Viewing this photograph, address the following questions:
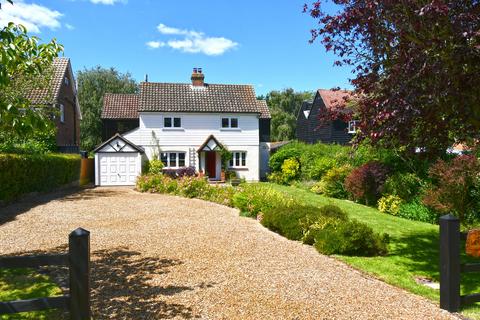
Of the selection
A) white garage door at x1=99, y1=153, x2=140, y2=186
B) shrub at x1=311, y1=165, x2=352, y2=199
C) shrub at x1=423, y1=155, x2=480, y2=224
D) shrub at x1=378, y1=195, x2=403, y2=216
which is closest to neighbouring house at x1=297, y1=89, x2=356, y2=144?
shrub at x1=311, y1=165, x2=352, y2=199

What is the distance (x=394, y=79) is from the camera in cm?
640

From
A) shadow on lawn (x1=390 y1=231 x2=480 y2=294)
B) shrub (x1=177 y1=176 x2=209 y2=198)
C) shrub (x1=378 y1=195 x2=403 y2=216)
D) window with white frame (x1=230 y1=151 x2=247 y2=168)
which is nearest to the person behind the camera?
shadow on lawn (x1=390 y1=231 x2=480 y2=294)

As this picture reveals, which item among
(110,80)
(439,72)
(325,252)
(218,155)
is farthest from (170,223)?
(110,80)

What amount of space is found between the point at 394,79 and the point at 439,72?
0.69 metres

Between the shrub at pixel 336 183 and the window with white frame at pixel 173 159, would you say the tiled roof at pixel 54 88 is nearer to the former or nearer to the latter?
the window with white frame at pixel 173 159

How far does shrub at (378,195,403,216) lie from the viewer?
1561cm

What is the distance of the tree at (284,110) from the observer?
63.7 meters

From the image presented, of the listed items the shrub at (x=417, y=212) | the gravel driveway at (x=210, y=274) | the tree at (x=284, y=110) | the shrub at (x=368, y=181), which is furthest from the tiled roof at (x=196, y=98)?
the tree at (x=284, y=110)

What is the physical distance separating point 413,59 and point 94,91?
55.3 m

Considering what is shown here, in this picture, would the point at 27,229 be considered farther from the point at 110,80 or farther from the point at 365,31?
the point at 110,80

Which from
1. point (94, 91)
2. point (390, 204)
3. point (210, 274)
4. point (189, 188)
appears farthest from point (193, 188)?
point (94, 91)

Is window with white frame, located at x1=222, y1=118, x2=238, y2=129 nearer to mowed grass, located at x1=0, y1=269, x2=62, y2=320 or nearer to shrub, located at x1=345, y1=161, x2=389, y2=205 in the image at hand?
shrub, located at x1=345, y1=161, x2=389, y2=205

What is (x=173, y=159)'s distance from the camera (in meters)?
30.3

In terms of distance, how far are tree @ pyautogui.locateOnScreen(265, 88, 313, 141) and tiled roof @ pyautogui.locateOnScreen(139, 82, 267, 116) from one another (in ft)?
103
